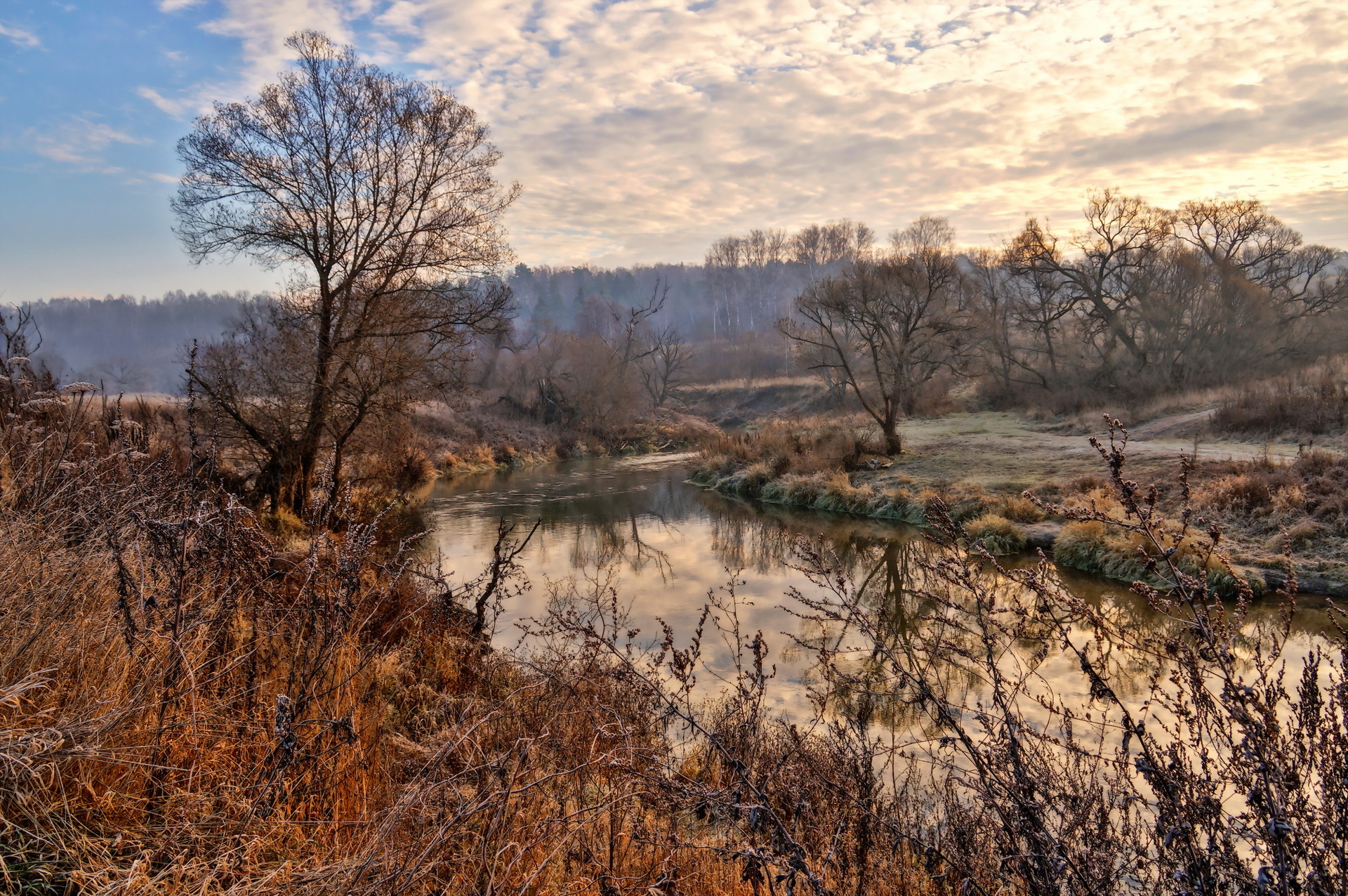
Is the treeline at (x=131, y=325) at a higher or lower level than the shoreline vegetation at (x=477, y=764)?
higher

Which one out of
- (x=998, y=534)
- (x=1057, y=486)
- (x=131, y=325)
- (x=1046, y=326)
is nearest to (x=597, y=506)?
(x=998, y=534)

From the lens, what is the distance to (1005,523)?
13.4 m

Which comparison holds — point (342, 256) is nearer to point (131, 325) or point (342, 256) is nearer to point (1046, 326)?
point (1046, 326)

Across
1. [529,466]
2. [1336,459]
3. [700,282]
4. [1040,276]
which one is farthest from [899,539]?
[700,282]

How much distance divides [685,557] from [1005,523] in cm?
592

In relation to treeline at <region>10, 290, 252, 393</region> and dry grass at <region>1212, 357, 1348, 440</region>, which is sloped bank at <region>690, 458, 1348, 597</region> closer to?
dry grass at <region>1212, 357, 1348, 440</region>

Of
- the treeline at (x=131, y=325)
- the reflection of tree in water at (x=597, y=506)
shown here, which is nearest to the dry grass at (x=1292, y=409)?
the reflection of tree in water at (x=597, y=506)

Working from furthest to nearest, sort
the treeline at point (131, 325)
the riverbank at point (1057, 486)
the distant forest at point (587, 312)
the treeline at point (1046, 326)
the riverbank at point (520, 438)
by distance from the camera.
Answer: the treeline at point (131, 325)
the distant forest at point (587, 312)
the riverbank at point (520, 438)
the treeline at point (1046, 326)
the riverbank at point (1057, 486)

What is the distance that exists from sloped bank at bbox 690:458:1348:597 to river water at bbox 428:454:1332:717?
1.50 ft

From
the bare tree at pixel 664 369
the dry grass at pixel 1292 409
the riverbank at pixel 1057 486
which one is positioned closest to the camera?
the riverbank at pixel 1057 486

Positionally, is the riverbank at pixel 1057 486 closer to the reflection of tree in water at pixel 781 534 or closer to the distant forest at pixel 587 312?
the reflection of tree in water at pixel 781 534

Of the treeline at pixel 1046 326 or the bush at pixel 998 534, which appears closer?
the bush at pixel 998 534

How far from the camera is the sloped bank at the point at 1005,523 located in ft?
32.2

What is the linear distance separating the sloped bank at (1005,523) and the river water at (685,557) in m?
0.46
